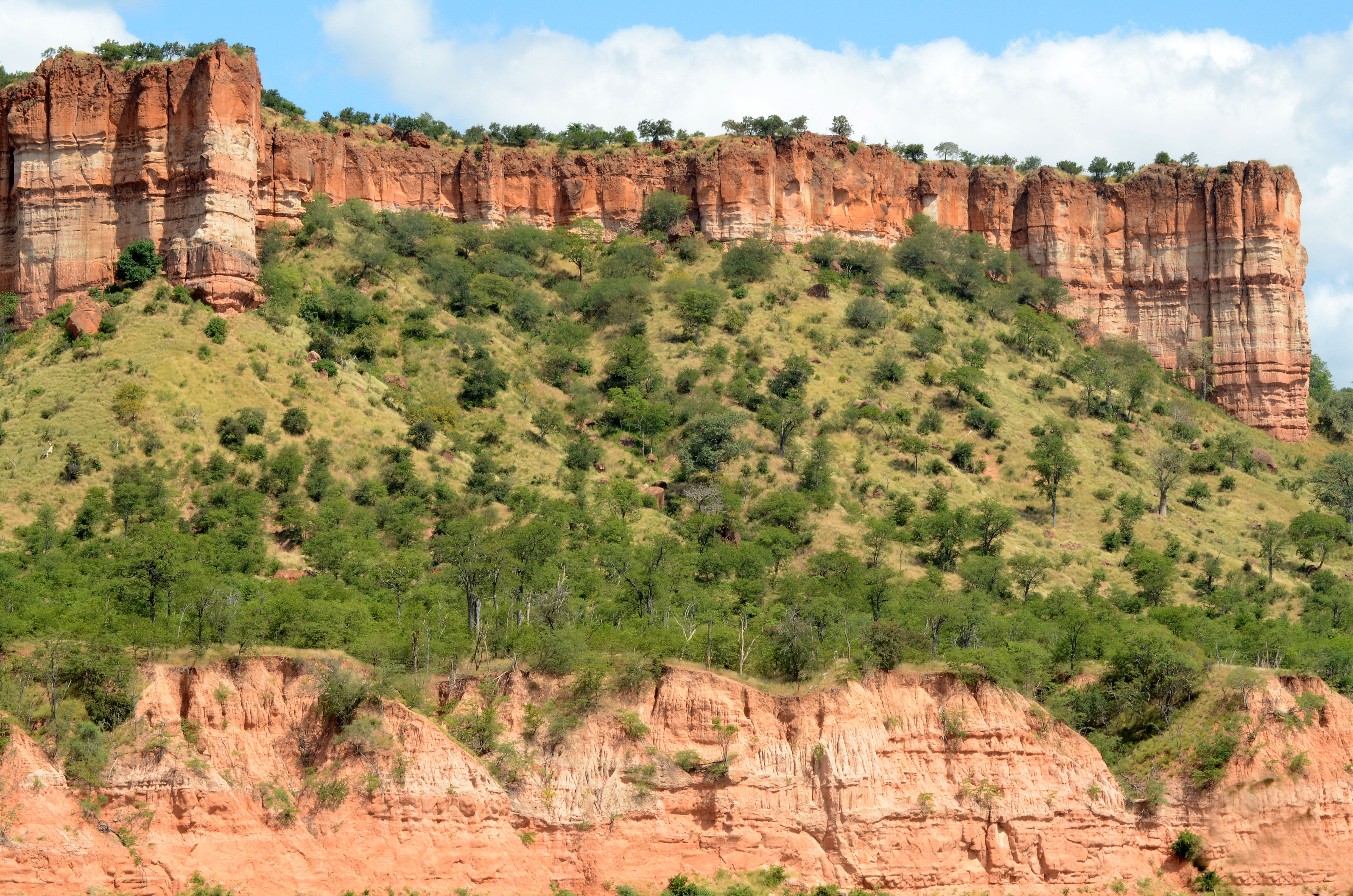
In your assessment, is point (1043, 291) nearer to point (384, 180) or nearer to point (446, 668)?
point (384, 180)

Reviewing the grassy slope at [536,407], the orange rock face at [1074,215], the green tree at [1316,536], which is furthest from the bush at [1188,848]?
the orange rock face at [1074,215]

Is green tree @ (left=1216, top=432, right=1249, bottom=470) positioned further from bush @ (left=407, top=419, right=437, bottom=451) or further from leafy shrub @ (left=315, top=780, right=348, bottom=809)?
leafy shrub @ (left=315, top=780, right=348, bottom=809)

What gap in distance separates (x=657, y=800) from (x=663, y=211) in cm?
→ 6104

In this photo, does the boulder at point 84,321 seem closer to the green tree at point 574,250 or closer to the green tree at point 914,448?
the green tree at point 574,250

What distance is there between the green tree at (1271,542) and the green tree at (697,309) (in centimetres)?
3170

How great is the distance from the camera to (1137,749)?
172 ft

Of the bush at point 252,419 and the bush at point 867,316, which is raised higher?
the bush at point 867,316

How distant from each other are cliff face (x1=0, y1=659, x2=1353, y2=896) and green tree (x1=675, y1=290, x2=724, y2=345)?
152 ft

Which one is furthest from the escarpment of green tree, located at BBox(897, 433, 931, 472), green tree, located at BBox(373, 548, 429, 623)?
green tree, located at BBox(373, 548, 429, 623)

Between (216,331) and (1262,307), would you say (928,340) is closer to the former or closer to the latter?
(1262,307)

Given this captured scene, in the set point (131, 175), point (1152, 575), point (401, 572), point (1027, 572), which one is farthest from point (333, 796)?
point (131, 175)

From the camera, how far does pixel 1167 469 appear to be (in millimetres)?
86250

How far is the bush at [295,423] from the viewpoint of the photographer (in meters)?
70.4

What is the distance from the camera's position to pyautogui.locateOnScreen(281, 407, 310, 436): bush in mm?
70375
